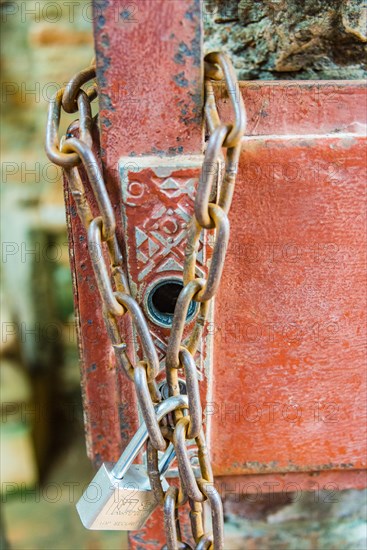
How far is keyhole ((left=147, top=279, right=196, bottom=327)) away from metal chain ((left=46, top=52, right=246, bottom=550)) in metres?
0.06

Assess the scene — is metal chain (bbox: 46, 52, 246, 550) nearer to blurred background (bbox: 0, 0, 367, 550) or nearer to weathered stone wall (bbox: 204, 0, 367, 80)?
weathered stone wall (bbox: 204, 0, 367, 80)

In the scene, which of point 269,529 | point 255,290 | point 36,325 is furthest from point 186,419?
point 36,325

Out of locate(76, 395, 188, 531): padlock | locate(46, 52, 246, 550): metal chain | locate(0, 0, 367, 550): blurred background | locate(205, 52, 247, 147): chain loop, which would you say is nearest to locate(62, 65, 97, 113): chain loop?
locate(46, 52, 246, 550): metal chain

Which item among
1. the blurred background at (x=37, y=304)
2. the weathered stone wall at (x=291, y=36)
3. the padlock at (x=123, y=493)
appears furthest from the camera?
the blurred background at (x=37, y=304)

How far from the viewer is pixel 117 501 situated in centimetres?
55

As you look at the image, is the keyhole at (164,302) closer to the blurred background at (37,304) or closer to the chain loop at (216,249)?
the chain loop at (216,249)

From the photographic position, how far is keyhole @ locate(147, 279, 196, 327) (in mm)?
565

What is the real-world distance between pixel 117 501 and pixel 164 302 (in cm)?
20

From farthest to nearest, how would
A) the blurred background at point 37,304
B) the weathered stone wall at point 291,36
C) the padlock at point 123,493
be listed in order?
the blurred background at point 37,304 < the weathered stone wall at point 291,36 < the padlock at point 123,493

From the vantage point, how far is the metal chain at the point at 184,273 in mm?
456

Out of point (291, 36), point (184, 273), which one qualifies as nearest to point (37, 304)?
point (291, 36)

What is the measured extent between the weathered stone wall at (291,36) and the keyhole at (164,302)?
373mm

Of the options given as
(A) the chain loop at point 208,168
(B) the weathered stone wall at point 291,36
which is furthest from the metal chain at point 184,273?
(B) the weathered stone wall at point 291,36

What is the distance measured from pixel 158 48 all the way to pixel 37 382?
59.2 inches
